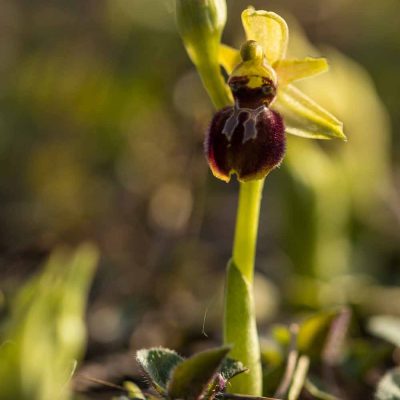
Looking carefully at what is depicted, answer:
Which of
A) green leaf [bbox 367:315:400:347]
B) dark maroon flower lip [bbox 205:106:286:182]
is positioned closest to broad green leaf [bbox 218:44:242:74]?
dark maroon flower lip [bbox 205:106:286:182]

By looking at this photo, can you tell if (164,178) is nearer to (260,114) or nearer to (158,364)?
(260,114)

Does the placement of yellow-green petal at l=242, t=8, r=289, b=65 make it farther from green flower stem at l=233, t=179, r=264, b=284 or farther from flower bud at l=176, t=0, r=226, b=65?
green flower stem at l=233, t=179, r=264, b=284

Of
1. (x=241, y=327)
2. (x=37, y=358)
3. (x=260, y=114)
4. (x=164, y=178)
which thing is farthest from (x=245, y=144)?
(x=164, y=178)

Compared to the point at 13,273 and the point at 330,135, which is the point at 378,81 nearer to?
the point at 13,273

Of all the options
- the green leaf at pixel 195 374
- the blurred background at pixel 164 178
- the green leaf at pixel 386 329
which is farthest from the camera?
the blurred background at pixel 164 178

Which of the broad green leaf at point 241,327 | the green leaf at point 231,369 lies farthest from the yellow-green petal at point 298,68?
the green leaf at point 231,369

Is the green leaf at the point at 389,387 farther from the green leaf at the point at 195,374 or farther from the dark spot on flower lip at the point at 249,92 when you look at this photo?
the dark spot on flower lip at the point at 249,92
